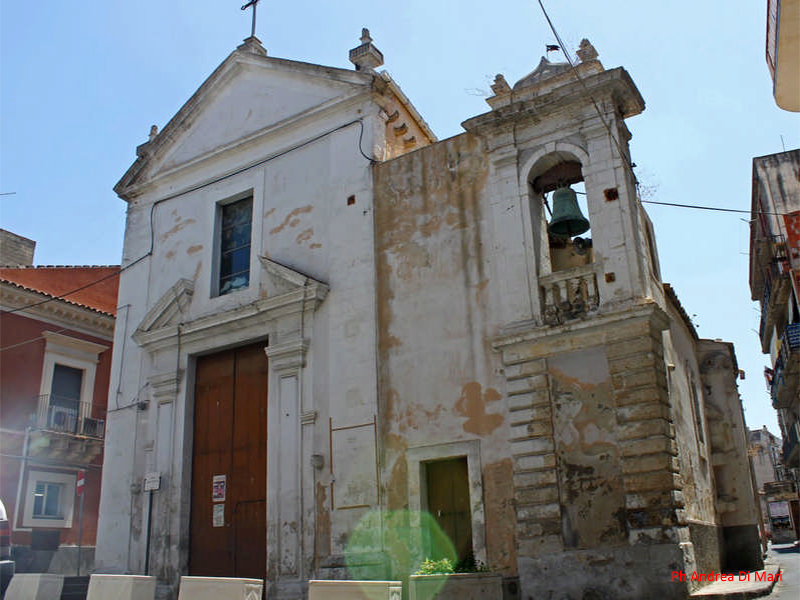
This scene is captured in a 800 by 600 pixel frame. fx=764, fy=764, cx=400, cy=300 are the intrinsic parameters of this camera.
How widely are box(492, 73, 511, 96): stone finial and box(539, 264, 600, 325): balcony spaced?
10.1ft

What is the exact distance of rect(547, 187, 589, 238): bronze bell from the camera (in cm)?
1041

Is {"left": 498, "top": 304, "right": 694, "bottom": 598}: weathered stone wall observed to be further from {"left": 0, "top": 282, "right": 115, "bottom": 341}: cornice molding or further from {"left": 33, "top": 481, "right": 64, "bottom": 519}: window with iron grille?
{"left": 33, "top": 481, "right": 64, "bottom": 519}: window with iron grille

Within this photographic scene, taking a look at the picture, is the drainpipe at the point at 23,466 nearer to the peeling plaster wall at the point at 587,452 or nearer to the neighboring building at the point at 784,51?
the peeling plaster wall at the point at 587,452

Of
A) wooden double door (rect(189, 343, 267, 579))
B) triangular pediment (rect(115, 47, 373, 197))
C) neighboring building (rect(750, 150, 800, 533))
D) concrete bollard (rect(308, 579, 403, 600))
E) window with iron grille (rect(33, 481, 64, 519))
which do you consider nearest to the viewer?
concrete bollard (rect(308, 579, 403, 600))

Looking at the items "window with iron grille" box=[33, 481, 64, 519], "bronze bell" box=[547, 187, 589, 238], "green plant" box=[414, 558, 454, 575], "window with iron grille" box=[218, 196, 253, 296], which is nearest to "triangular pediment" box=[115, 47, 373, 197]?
"window with iron grille" box=[218, 196, 253, 296]

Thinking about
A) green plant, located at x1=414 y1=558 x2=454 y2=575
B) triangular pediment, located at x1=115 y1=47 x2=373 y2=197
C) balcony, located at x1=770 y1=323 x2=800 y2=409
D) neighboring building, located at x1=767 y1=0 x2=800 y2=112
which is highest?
triangular pediment, located at x1=115 y1=47 x2=373 y2=197

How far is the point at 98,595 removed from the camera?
8.20m

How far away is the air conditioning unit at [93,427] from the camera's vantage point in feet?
68.3

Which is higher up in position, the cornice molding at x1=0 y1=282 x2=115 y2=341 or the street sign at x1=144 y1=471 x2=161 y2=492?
the cornice molding at x1=0 y1=282 x2=115 y2=341

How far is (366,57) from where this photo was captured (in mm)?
13508

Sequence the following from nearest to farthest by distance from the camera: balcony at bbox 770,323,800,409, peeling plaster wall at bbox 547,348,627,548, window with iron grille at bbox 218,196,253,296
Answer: peeling plaster wall at bbox 547,348,627,548, window with iron grille at bbox 218,196,253,296, balcony at bbox 770,323,800,409

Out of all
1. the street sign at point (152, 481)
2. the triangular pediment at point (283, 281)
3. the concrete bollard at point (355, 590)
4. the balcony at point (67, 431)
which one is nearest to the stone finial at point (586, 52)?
the triangular pediment at point (283, 281)

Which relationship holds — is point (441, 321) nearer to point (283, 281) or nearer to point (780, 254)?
point (283, 281)

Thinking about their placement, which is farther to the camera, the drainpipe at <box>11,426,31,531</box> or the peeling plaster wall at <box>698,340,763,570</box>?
the drainpipe at <box>11,426,31,531</box>
